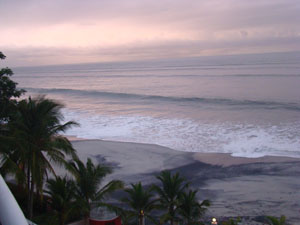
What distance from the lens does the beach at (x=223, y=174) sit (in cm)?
1305

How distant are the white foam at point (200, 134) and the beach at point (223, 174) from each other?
53.3 inches

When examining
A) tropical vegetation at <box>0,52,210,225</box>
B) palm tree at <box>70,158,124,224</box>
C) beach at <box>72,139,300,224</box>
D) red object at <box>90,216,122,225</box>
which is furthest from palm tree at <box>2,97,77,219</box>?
beach at <box>72,139,300,224</box>

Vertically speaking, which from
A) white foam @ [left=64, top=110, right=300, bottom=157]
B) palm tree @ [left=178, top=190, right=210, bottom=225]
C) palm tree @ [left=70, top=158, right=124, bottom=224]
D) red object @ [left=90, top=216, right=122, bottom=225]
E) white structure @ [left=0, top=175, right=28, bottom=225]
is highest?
white foam @ [left=64, top=110, right=300, bottom=157]

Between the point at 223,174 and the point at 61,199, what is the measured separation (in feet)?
31.9

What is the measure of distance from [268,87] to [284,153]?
32.0 meters

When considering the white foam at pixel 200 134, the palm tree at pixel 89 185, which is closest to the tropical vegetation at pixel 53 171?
the palm tree at pixel 89 185

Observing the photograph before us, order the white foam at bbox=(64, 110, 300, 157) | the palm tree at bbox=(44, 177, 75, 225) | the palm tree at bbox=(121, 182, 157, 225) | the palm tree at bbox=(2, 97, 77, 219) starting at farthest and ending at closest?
1. the white foam at bbox=(64, 110, 300, 157)
2. the palm tree at bbox=(121, 182, 157, 225)
3. the palm tree at bbox=(44, 177, 75, 225)
4. the palm tree at bbox=(2, 97, 77, 219)

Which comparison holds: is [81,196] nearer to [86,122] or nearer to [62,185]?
[62,185]

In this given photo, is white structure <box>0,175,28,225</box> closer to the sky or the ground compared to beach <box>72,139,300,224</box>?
closer to the sky

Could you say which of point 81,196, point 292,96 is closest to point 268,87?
point 292,96

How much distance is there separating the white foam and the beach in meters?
1.35

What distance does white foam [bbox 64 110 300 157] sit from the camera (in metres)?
20.6

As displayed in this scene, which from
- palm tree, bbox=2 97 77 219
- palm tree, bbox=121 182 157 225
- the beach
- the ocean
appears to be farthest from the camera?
the ocean

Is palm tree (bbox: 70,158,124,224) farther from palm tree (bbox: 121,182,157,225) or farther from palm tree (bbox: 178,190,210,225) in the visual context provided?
palm tree (bbox: 178,190,210,225)
